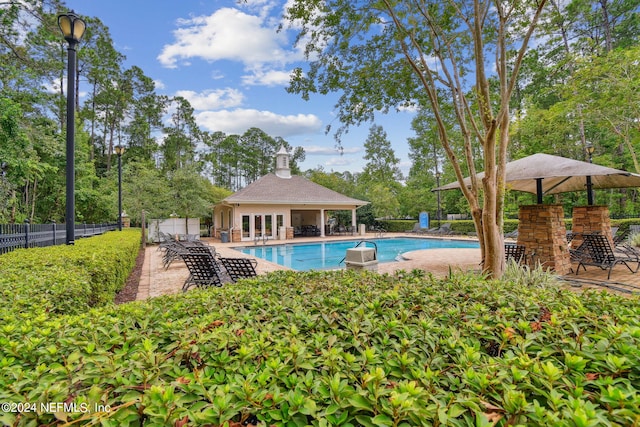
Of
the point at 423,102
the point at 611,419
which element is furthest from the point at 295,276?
the point at 423,102

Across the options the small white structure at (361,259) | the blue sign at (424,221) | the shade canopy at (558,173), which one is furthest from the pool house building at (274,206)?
the shade canopy at (558,173)

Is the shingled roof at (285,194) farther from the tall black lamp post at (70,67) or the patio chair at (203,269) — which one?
the tall black lamp post at (70,67)

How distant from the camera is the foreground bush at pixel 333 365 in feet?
3.23

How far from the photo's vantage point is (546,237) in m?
7.56

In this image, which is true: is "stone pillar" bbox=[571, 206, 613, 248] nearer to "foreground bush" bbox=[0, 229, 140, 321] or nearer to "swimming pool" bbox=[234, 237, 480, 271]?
"swimming pool" bbox=[234, 237, 480, 271]

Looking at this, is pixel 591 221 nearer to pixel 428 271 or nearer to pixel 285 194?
pixel 428 271

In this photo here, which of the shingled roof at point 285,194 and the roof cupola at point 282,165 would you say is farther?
the roof cupola at point 282,165

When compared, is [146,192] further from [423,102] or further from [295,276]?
[295,276]

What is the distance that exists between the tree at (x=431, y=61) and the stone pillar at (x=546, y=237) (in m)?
2.46

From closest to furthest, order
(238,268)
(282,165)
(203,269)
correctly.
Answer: (238,268), (203,269), (282,165)

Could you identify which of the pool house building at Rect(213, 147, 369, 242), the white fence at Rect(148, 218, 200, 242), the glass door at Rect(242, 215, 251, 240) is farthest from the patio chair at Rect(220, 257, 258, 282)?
the white fence at Rect(148, 218, 200, 242)

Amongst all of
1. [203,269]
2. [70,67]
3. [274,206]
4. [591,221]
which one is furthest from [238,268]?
[274,206]

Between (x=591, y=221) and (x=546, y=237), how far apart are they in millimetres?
2553

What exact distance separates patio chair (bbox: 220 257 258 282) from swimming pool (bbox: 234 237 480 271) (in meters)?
4.92
